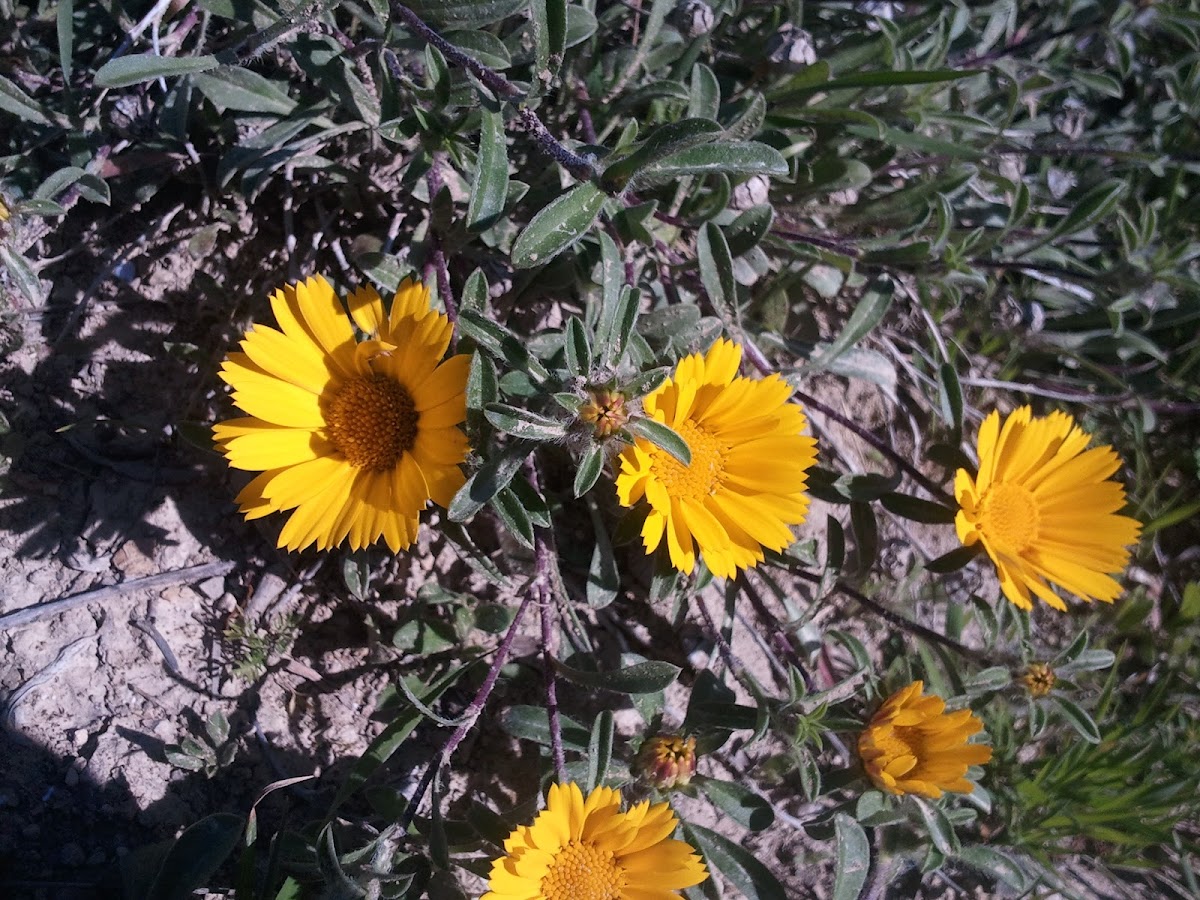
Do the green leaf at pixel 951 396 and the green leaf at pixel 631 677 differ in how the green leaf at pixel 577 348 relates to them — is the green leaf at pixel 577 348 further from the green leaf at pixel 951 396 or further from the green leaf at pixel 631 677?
the green leaf at pixel 951 396

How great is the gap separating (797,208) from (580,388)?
149cm

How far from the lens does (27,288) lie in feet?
6.40

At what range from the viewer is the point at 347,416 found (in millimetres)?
1921

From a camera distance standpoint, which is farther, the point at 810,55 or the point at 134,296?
the point at 810,55

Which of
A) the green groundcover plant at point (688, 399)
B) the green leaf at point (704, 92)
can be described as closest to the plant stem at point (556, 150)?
the green groundcover plant at point (688, 399)

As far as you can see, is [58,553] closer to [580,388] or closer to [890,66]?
[580,388]

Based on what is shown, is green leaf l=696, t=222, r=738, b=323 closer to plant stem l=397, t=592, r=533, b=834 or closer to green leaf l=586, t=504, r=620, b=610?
green leaf l=586, t=504, r=620, b=610

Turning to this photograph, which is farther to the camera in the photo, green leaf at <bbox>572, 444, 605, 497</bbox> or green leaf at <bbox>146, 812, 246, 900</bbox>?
green leaf at <bbox>146, 812, 246, 900</bbox>

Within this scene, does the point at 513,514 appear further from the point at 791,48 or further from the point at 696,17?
the point at 791,48

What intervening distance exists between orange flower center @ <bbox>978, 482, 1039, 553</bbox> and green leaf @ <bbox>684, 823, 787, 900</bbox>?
38.0 inches

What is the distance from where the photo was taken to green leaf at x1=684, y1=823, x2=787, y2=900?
2070 millimetres

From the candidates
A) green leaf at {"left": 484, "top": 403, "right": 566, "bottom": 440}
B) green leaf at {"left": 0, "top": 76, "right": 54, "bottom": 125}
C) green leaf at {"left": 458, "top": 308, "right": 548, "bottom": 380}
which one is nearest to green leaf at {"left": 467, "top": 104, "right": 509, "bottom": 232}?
green leaf at {"left": 458, "top": 308, "right": 548, "bottom": 380}

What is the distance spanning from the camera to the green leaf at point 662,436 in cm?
166

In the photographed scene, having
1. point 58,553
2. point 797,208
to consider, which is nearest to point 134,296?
point 58,553
